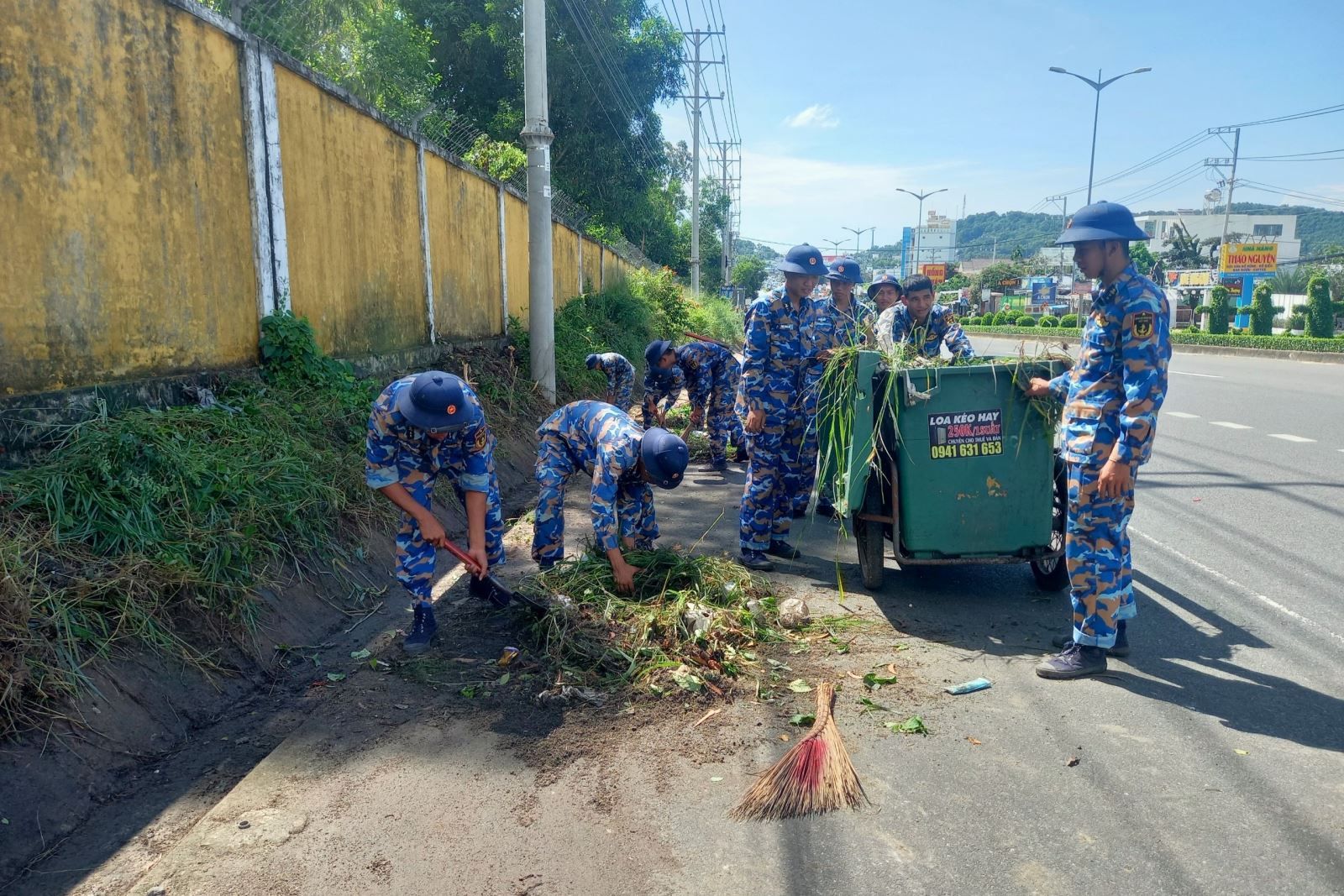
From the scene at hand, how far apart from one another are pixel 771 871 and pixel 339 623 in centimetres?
285

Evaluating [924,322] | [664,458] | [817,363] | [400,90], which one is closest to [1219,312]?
[400,90]

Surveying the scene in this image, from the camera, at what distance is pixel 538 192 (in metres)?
9.52

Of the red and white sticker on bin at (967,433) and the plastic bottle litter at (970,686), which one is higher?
the red and white sticker on bin at (967,433)

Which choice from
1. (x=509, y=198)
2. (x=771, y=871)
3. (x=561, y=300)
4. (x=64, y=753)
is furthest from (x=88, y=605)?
(x=561, y=300)

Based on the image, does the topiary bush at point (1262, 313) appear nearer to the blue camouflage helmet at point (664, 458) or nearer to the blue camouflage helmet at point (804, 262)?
the blue camouflage helmet at point (804, 262)

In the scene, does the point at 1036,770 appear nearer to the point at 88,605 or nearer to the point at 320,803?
the point at 320,803

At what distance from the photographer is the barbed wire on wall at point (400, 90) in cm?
1025

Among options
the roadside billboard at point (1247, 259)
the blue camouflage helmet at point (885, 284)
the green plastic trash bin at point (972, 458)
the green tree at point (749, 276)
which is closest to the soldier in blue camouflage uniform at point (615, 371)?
the blue camouflage helmet at point (885, 284)

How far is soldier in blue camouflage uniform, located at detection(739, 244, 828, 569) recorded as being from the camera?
5.47 metres

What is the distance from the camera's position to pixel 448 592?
4934 mm

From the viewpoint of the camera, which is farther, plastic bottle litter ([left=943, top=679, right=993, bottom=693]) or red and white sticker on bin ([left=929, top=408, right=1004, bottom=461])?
red and white sticker on bin ([left=929, top=408, right=1004, bottom=461])

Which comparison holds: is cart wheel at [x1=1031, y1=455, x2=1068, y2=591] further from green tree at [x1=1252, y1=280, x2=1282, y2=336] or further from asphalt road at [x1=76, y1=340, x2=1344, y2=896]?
green tree at [x1=1252, y1=280, x2=1282, y2=336]

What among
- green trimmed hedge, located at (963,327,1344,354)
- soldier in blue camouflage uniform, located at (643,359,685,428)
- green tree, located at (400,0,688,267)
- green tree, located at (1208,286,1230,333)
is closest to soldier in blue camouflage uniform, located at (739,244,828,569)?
soldier in blue camouflage uniform, located at (643,359,685,428)

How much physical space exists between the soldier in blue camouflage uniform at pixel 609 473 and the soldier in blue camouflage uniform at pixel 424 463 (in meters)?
0.59
